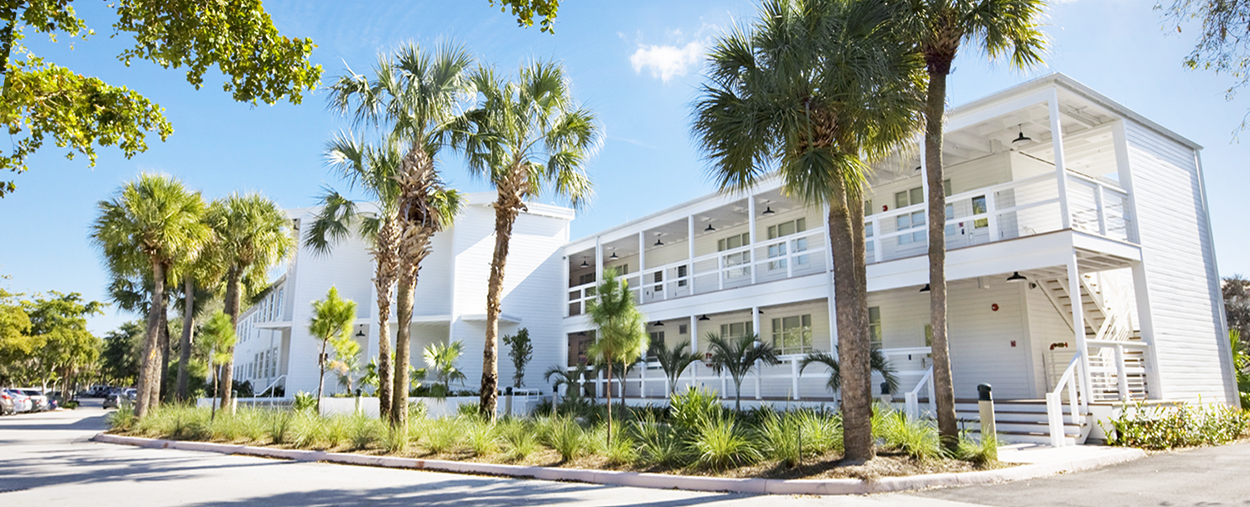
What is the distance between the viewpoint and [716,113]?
1097cm

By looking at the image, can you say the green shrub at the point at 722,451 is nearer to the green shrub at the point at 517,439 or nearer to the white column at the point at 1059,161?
the green shrub at the point at 517,439

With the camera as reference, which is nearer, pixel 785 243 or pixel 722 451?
pixel 722 451

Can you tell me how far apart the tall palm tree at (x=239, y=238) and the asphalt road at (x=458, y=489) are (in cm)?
969

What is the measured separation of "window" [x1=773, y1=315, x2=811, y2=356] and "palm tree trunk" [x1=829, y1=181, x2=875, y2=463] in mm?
10641

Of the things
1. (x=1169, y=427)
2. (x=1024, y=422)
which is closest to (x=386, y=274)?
(x=1024, y=422)

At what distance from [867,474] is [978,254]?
7324 millimetres

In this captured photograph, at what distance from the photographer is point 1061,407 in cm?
1299

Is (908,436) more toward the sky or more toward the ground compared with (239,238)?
more toward the ground

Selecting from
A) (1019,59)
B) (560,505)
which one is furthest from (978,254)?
(560,505)

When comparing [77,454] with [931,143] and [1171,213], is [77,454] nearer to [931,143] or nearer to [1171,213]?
[931,143]

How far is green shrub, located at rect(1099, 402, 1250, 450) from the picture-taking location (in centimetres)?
1252

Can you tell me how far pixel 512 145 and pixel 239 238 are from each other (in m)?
10.9

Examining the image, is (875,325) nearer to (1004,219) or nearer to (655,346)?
(1004,219)

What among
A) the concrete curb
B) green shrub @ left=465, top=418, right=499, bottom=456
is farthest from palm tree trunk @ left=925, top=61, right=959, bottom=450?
green shrub @ left=465, top=418, right=499, bottom=456
